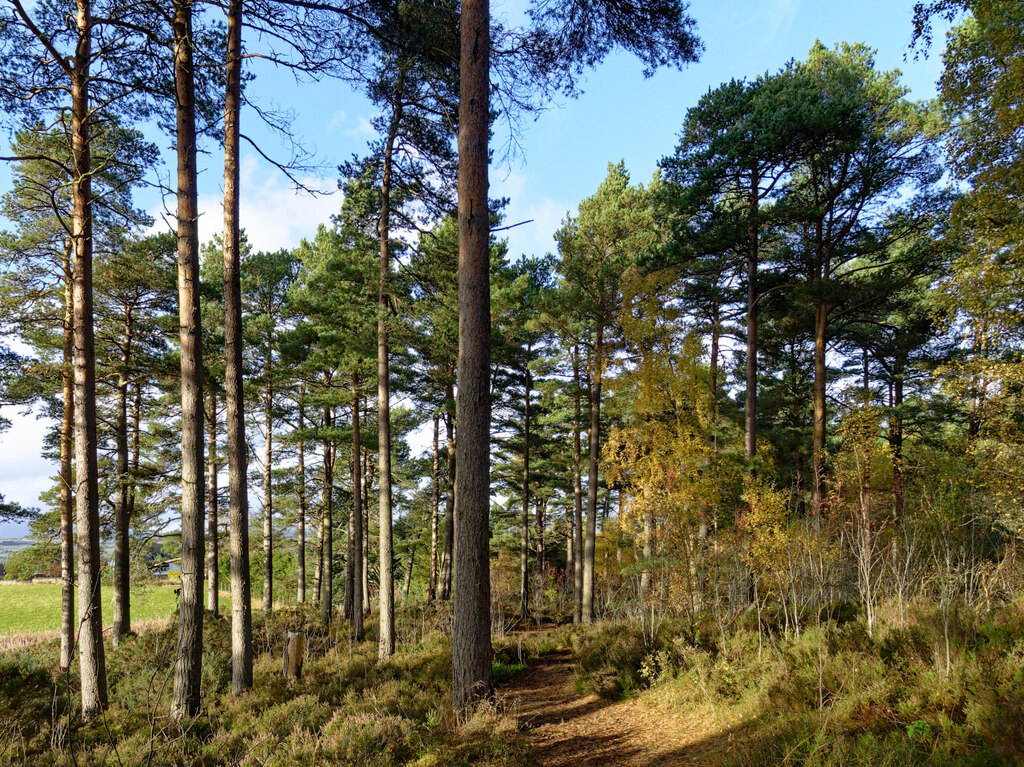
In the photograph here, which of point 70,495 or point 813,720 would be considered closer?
point 813,720

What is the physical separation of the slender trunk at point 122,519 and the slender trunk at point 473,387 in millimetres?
9844

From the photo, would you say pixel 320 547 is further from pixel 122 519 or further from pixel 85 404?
pixel 85 404

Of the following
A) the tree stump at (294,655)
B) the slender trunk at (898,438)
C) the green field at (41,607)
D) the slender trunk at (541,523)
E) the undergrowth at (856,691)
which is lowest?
the green field at (41,607)

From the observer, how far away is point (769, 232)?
13.3 metres

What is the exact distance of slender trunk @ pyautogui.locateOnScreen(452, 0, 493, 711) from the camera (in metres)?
5.11

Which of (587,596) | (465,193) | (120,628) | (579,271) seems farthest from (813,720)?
(120,628)

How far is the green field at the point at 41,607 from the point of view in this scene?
19.9m

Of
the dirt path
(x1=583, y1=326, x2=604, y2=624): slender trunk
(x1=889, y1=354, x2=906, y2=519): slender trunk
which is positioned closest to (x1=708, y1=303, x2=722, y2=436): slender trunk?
(x1=583, y1=326, x2=604, y2=624): slender trunk

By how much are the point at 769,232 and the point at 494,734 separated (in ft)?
45.0

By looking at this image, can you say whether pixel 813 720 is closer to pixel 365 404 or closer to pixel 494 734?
pixel 494 734

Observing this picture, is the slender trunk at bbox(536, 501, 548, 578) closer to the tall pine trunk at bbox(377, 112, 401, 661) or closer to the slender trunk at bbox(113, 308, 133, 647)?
the tall pine trunk at bbox(377, 112, 401, 661)

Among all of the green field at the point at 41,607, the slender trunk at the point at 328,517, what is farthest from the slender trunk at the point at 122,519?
the slender trunk at the point at 328,517

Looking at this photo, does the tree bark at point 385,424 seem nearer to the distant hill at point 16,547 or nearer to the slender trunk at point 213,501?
the slender trunk at point 213,501

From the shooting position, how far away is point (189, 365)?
6.49 meters
